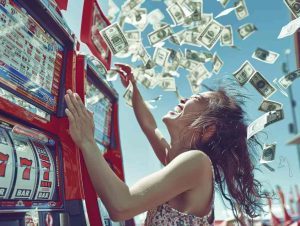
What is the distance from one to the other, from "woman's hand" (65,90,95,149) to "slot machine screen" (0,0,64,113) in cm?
14

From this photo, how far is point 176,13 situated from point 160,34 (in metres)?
0.23

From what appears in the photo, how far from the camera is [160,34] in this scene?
2.99 metres

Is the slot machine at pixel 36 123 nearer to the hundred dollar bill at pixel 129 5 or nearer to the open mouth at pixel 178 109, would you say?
the open mouth at pixel 178 109

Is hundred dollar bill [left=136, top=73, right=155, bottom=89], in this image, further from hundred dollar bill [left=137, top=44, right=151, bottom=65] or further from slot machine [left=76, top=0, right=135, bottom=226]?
slot machine [left=76, top=0, right=135, bottom=226]

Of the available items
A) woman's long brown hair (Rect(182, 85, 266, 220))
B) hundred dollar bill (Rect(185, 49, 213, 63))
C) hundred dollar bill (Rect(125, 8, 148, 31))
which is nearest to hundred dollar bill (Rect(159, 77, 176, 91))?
hundred dollar bill (Rect(185, 49, 213, 63))

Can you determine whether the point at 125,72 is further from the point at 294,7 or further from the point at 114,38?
the point at 294,7

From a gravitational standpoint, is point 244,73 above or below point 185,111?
above

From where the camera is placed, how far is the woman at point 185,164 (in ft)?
4.72

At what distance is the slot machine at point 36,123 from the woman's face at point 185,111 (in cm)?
58

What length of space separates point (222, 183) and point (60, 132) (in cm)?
102

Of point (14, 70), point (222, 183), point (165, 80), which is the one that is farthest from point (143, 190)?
point (165, 80)

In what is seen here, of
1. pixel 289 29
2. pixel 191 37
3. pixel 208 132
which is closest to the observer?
pixel 208 132

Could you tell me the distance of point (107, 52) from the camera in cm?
255

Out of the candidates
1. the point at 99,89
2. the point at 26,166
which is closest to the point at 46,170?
the point at 26,166
